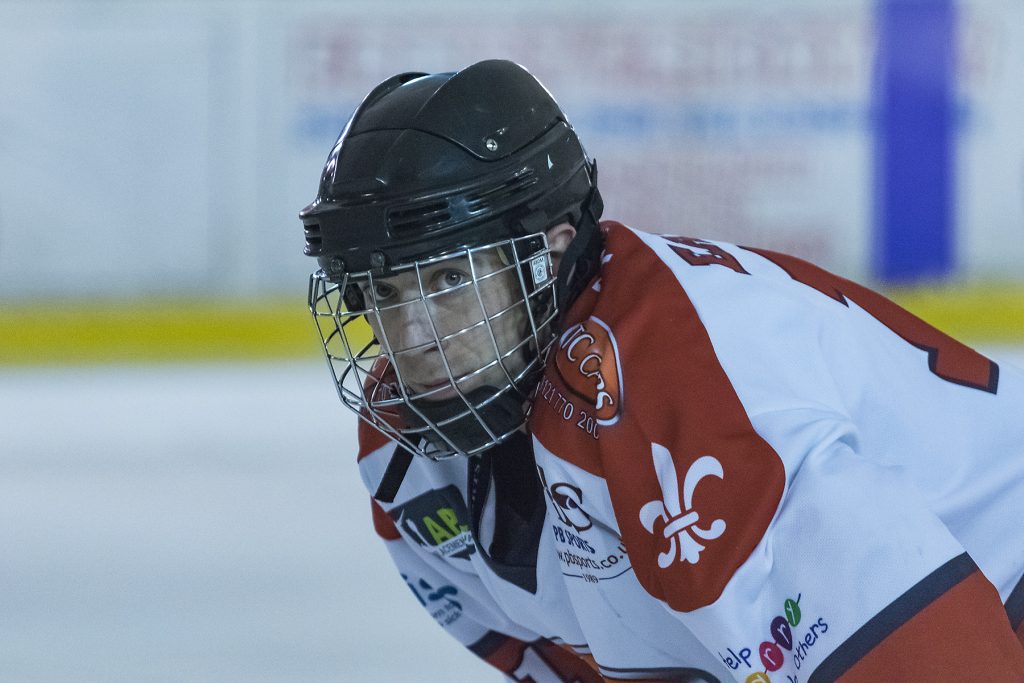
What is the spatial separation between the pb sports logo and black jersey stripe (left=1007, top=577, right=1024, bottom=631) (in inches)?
20.4

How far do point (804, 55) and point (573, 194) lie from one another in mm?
3855

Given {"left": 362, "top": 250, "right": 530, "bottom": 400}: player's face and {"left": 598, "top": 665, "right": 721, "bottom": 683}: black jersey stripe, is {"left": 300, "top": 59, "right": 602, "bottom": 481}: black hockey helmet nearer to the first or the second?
{"left": 362, "top": 250, "right": 530, "bottom": 400}: player's face

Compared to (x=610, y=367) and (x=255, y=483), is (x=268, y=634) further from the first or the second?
(x=610, y=367)

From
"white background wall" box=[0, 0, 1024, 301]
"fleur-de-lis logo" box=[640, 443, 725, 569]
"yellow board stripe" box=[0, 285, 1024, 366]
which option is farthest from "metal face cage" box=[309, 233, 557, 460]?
"yellow board stripe" box=[0, 285, 1024, 366]

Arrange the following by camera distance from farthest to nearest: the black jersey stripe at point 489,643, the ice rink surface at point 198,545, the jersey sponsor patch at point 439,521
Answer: the ice rink surface at point 198,545 → the black jersey stripe at point 489,643 → the jersey sponsor patch at point 439,521

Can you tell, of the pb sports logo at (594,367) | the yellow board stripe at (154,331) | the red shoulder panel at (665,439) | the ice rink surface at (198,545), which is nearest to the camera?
the red shoulder panel at (665,439)

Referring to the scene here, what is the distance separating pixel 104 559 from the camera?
2.90m

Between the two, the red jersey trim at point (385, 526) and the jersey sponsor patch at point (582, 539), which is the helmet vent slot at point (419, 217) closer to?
the jersey sponsor patch at point (582, 539)

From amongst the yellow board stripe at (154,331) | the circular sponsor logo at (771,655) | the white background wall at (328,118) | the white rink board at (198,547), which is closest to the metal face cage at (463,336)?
the circular sponsor logo at (771,655)

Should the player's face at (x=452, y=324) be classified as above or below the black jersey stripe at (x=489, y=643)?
above

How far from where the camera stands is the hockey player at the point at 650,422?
3.43ft

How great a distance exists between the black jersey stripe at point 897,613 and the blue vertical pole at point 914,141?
4188 mm

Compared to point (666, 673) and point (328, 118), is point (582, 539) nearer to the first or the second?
point (666, 673)

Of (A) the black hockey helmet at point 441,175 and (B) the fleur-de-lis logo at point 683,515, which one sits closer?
(B) the fleur-de-lis logo at point 683,515
